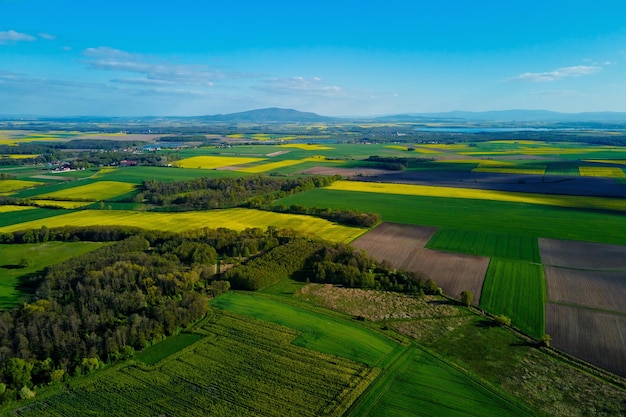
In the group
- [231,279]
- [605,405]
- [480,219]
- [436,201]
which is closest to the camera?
[605,405]

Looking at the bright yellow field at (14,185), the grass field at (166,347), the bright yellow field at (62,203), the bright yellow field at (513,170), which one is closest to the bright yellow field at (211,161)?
the bright yellow field at (14,185)

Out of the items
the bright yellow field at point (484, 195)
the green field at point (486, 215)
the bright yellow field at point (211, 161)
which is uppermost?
the bright yellow field at point (211, 161)

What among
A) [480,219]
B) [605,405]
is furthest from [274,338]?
[480,219]

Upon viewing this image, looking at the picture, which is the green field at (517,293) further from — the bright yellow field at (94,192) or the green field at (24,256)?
the bright yellow field at (94,192)

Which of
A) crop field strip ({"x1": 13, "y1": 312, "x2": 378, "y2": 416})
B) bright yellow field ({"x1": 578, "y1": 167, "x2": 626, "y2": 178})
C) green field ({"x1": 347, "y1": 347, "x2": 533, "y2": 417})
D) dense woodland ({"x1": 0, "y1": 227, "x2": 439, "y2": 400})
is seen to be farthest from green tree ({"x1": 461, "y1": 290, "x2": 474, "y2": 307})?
bright yellow field ({"x1": 578, "y1": 167, "x2": 626, "y2": 178})

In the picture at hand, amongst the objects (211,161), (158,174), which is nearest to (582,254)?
(158,174)

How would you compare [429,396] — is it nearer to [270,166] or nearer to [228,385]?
[228,385]

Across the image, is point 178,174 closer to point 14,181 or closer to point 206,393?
point 14,181
